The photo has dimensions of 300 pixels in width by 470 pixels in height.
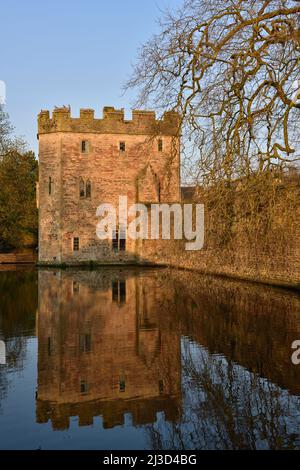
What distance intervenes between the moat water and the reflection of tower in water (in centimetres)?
2

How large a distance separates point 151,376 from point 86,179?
24823 mm

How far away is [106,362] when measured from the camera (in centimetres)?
743

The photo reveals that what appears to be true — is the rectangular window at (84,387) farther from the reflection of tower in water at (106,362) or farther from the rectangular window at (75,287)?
the rectangular window at (75,287)

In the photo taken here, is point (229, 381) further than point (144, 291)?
No

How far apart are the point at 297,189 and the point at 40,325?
7.36 m

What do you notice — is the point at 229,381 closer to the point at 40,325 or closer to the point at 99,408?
the point at 99,408

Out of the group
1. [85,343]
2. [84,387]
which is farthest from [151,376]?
[85,343]

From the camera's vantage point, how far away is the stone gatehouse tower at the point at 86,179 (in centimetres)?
3012

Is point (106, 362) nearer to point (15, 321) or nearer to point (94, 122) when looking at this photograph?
point (15, 321)

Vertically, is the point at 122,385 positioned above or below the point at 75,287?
above

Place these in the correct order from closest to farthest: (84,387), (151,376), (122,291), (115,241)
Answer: (84,387) → (151,376) → (122,291) → (115,241)

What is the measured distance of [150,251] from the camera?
3025 cm

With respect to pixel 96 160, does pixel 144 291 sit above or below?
below
